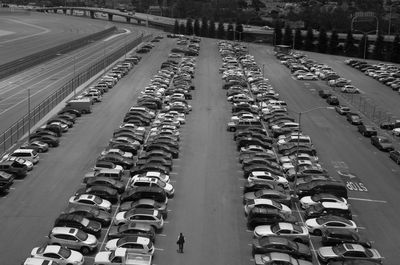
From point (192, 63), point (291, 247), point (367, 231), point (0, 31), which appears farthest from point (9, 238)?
point (0, 31)

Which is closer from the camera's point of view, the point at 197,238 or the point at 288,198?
the point at 197,238

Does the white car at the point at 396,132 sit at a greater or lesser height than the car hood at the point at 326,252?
greater

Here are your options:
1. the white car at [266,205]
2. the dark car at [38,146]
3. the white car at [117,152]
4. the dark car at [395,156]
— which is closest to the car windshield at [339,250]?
the white car at [266,205]

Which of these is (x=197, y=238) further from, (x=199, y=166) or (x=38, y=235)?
(x=199, y=166)

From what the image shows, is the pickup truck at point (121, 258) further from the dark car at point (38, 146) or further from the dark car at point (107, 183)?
the dark car at point (38, 146)

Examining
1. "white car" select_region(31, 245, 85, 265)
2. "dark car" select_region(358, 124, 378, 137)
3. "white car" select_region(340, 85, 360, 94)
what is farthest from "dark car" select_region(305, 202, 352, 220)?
"white car" select_region(340, 85, 360, 94)
